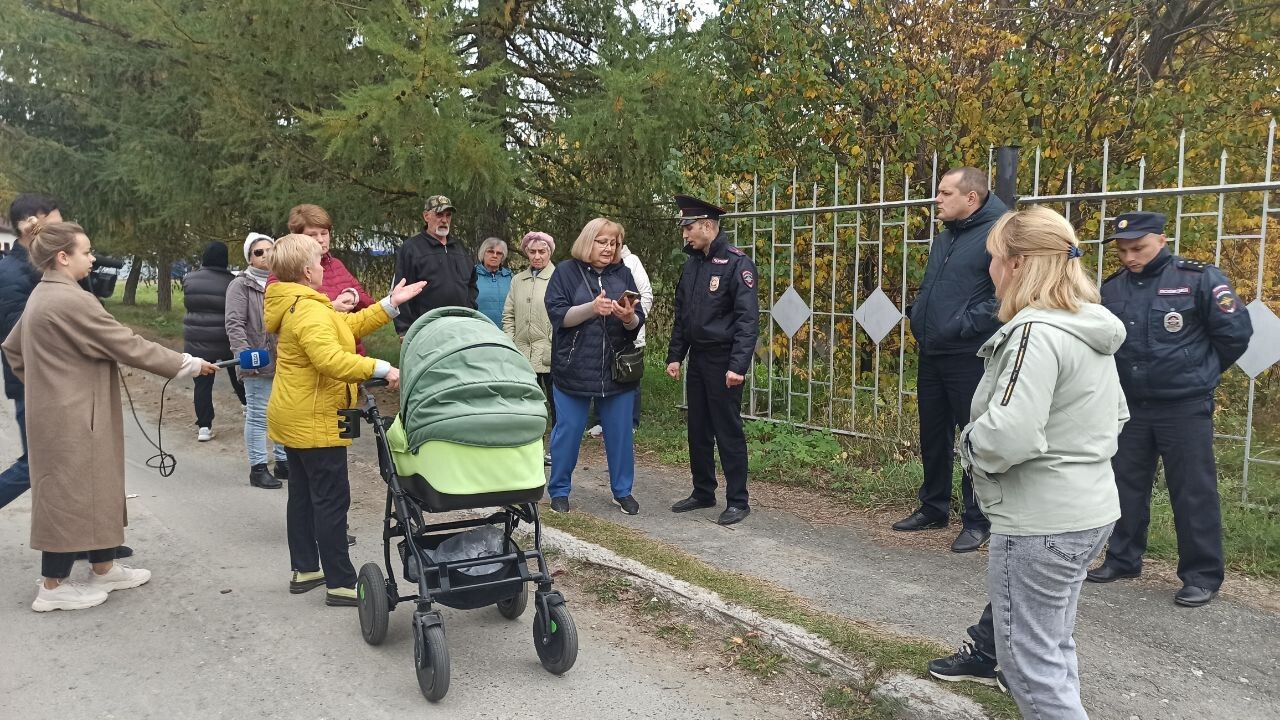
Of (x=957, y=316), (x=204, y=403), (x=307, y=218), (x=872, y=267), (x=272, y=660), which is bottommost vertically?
(x=272, y=660)

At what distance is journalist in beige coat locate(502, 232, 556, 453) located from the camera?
7.46 metres

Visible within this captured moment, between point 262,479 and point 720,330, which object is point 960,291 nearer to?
point 720,330

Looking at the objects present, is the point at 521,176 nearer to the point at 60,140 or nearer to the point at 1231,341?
the point at 1231,341

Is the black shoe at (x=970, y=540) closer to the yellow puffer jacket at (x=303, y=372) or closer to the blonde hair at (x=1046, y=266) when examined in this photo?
the blonde hair at (x=1046, y=266)

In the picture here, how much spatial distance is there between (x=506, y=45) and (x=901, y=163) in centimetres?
400

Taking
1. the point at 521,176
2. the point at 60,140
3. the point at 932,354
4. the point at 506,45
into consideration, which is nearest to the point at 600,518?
the point at 932,354

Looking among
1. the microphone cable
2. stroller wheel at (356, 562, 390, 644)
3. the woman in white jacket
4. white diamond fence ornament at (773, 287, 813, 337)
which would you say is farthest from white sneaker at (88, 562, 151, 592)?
white diamond fence ornament at (773, 287, 813, 337)

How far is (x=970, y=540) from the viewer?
16.6ft

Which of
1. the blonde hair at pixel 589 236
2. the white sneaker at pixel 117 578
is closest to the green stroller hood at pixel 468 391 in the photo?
the blonde hair at pixel 589 236

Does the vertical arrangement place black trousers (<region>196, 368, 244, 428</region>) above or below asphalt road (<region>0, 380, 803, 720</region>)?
above

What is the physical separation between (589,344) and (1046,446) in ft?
11.1

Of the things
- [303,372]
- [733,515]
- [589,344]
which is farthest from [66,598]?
[733,515]

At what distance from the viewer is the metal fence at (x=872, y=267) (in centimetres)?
Answer: 689

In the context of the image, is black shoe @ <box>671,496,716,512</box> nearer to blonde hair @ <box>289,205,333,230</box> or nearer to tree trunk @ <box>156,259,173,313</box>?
blonde hair @ <box>289,205,333,230</box>
